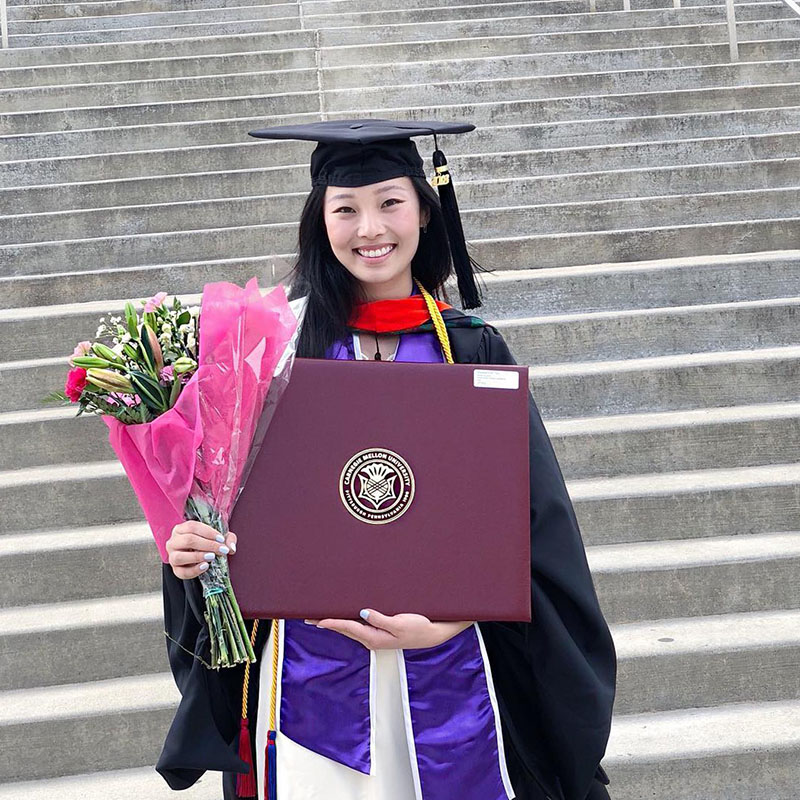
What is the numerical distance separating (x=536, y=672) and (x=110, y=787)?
5.87ft

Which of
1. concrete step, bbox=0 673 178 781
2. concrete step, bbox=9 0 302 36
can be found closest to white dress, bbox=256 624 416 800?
concrete step, bbox=0 673 178 781

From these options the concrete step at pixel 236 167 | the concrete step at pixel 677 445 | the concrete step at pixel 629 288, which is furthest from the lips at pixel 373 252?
the concrete step at pixel 236 167

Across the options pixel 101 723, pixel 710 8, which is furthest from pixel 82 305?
pixel 710 8

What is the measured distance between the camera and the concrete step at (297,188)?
5.26m

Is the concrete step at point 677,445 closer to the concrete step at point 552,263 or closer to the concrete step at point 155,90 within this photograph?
the concrete step at point 552,263

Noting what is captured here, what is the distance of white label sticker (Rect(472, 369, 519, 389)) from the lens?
5.45 feet

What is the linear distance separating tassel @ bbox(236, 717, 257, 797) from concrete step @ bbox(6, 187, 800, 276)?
3.39 m

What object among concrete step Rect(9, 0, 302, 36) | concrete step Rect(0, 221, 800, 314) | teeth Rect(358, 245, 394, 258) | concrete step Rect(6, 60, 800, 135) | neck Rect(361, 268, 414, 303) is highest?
concrete step Rect(9, 0, 302, 36)

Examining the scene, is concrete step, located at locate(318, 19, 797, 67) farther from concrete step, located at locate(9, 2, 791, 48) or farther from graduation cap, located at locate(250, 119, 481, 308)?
graduation cap, located at locate(250, 119, 481, 308)

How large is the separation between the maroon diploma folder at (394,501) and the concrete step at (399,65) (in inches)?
206

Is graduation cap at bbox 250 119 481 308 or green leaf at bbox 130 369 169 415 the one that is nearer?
green leaf at bbox 130 369 169 415

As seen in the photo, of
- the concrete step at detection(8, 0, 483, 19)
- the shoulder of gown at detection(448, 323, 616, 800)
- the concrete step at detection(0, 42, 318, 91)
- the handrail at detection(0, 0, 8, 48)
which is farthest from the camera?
the concrete step at detection(8, 0, 483, 19)

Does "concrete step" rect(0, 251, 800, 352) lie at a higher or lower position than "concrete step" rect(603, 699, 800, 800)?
higher

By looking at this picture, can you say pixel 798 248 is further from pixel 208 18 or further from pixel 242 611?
pixel 208 18
